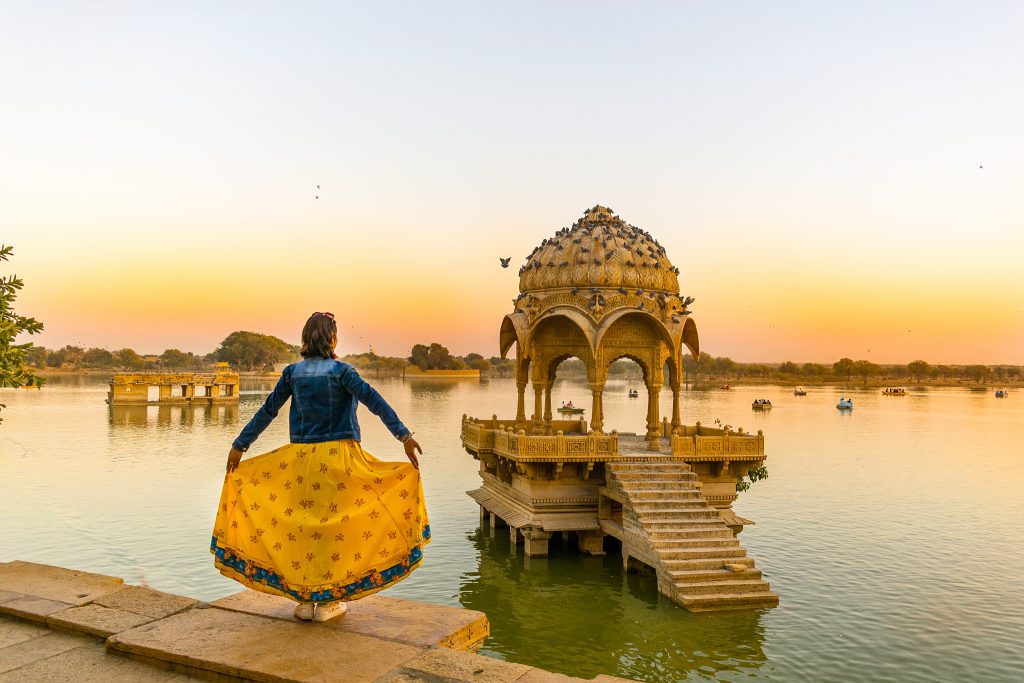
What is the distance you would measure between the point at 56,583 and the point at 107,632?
1365mm

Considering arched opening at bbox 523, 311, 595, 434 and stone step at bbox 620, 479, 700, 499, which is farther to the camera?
arched opening at bbox 523, 311, 595, 434

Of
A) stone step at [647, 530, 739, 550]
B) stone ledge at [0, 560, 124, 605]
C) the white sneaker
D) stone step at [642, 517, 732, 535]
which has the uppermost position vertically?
the white sneaker

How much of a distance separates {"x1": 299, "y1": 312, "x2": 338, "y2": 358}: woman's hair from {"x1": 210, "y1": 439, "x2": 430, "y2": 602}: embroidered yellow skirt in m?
0.66

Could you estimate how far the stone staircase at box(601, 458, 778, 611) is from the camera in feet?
42.5

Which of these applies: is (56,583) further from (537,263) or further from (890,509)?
(890,509)

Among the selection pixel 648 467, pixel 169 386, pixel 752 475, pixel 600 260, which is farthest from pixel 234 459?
pixel 169 386

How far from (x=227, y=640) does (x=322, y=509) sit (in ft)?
3.14

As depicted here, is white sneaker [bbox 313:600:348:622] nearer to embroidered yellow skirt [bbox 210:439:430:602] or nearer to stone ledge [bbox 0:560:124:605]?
embroidered yellow skirt [bbox 210:439:430:602]

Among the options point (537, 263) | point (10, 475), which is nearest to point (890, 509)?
point (537, 263)

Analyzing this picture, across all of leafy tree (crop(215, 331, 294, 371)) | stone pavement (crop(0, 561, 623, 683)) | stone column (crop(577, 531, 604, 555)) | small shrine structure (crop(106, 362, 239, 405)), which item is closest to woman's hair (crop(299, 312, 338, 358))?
stone pavement (crop(0, 561, 623, 683))

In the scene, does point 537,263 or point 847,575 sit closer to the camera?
point 847,575

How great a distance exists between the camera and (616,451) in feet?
54.2

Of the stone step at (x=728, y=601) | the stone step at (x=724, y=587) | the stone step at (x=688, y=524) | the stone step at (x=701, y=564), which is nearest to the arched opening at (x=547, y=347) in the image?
the stone step at (x=688, y=524)

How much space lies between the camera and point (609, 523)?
1603cm
